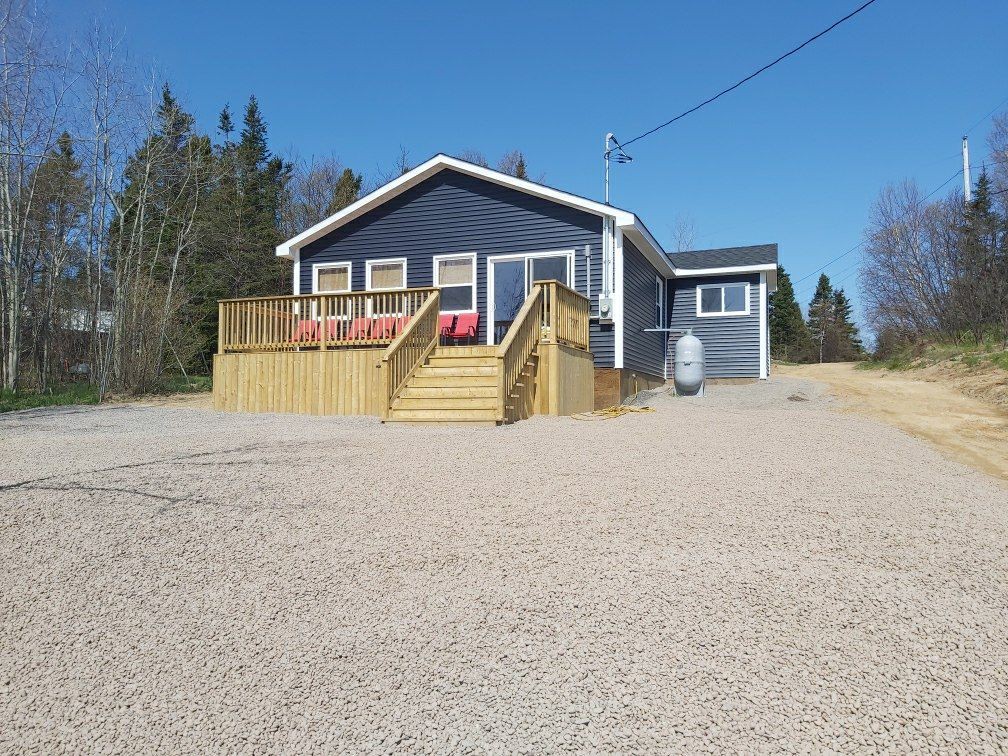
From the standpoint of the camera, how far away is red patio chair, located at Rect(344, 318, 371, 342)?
11.2 metres

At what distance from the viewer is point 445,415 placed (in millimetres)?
8945

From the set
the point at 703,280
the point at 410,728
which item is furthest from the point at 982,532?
the point at 703,280

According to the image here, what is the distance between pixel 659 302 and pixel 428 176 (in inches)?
256

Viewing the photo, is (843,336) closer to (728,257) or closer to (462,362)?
(728,257)

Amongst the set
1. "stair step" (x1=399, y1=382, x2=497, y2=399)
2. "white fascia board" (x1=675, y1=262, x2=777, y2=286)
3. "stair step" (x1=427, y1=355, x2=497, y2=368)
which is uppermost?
"white fascia board" (x1=675, y1=262, x2=777, y2=286)

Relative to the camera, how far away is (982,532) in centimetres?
429

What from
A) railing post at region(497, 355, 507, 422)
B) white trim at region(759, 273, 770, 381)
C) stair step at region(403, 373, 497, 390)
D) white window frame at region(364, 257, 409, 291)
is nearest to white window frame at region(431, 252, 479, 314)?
white window frame at region(364, 257, 409, 291)

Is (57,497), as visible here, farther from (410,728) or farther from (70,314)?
(70,314)

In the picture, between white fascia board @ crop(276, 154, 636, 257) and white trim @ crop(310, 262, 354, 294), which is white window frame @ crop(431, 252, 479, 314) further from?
white trim @ crop(310, 262, 354, 294)

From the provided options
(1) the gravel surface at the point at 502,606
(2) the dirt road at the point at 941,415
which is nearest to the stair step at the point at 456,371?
(1) the gravel surface at the point at 502,606

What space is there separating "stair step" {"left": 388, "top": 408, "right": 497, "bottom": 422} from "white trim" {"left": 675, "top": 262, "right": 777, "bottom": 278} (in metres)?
10.3

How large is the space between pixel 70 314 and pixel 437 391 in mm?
15724

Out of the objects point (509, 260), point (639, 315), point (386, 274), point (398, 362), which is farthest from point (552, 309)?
point (386, 274)

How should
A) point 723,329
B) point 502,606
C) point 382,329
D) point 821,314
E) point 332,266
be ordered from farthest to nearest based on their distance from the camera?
point 821,314
point 723,329
point 332,266
point 382,329
point 502,606
